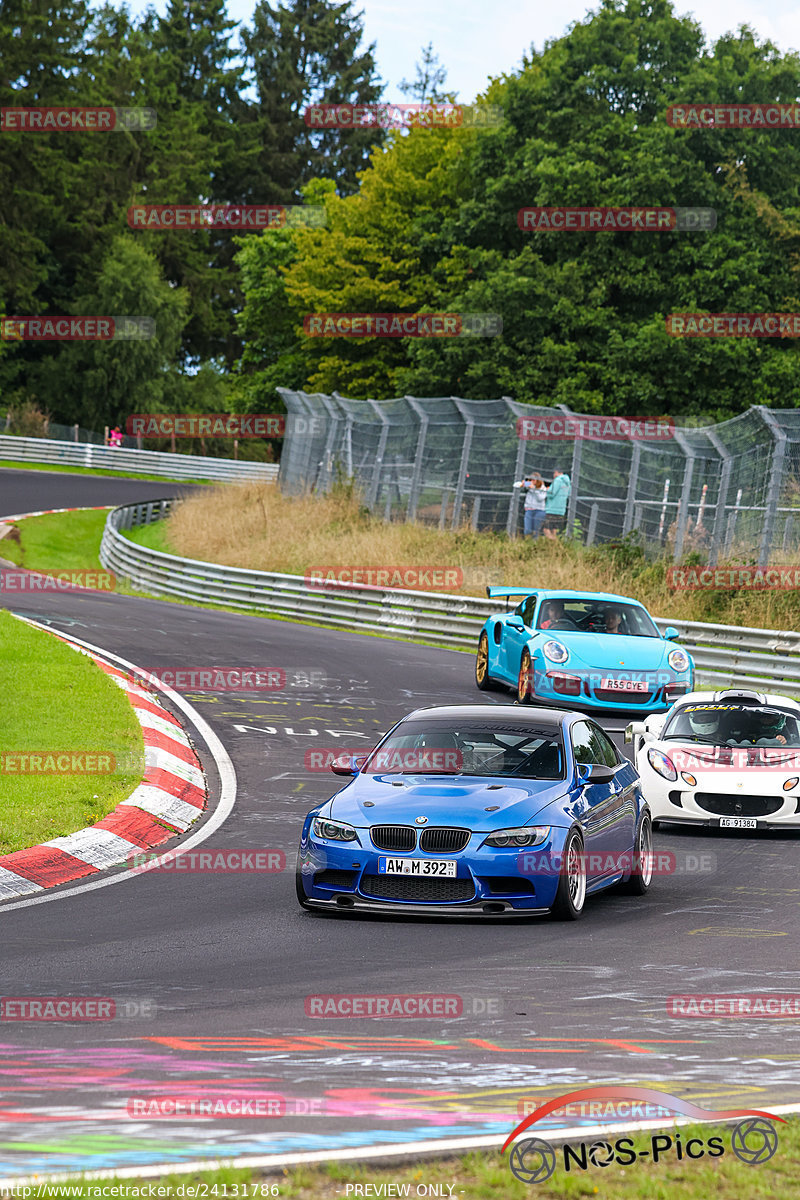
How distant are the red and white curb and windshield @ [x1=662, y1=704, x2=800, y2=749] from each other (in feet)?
14.1

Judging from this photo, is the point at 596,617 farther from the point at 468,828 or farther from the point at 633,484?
the point at 468,828

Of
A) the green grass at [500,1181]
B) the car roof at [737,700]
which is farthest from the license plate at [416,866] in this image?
the car roof at [737,700]

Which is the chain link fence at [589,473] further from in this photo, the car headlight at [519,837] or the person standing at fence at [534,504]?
the car headlight at [519,837]

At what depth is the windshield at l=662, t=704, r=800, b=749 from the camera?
1378cm

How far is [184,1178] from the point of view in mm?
4000

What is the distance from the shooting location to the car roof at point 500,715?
10.3 m

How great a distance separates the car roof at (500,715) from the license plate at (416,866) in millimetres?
1535

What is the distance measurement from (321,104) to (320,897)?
322ft

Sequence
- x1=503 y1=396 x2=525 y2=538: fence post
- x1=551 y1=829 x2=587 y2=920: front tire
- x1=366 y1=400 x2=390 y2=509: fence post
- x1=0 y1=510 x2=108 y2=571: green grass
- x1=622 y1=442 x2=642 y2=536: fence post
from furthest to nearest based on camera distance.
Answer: x1=0 y1=510 x2=108 y2=571: green grass → x1=366 y1=400 x2=390 y2=509: fence post → x1=503 y1=396 x2=525 y2=538: fence post → x1=622 y1=442 x2=642 y2=536: fence post → x1=551 y1=829 x2=587 y2=920: front tire

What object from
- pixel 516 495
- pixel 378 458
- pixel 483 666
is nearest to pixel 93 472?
pixel 378 458

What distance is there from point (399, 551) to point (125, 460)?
32.3 metres

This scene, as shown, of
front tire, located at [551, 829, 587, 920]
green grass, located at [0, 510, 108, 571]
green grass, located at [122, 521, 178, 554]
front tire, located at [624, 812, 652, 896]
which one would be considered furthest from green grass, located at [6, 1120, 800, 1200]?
green grass, located at [0, 510, 108, 571]

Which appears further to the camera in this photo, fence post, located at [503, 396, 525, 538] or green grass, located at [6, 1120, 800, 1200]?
fence post, located at [503, 396, 525, 538]

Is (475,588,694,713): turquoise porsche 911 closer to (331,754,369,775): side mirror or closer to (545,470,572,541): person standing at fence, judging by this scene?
(331,754,369,775): side mirror
